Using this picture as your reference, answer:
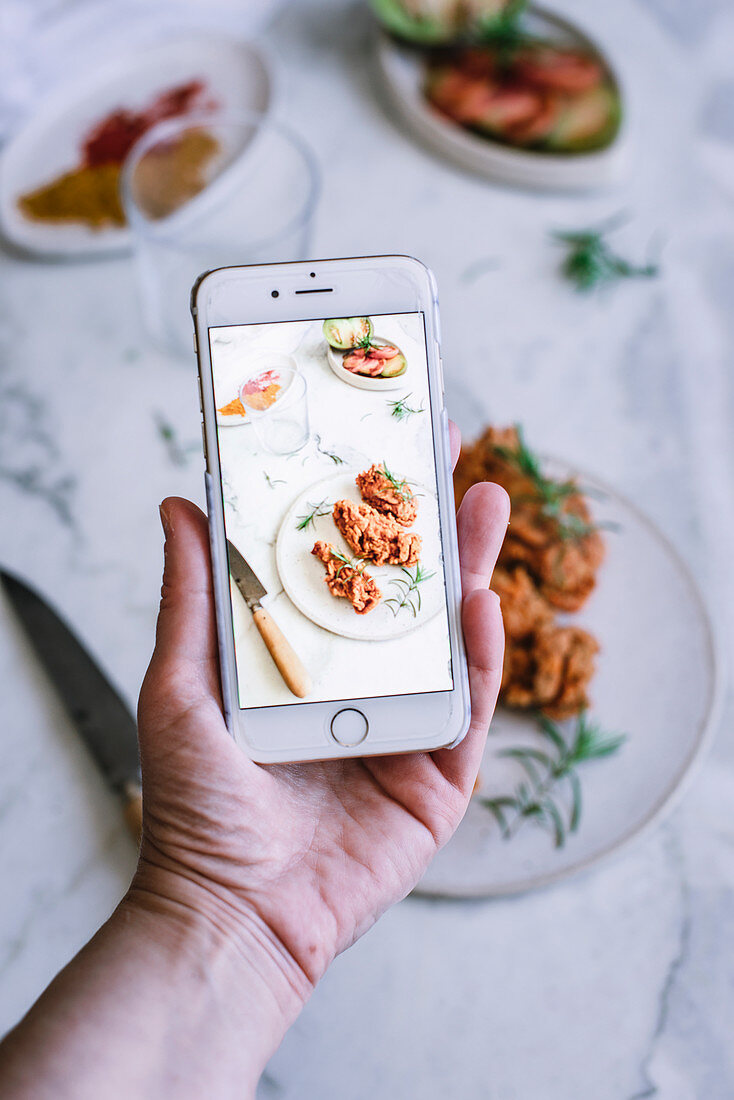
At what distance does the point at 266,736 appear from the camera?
2.05 feet

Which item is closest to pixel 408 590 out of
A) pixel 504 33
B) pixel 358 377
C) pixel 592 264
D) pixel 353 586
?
pixel 353 586

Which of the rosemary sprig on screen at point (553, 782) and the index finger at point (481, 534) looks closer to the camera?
the index finger at point (481, 534)

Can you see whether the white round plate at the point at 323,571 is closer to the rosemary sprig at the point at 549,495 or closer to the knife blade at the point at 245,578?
the knife blade at the point at 245,578

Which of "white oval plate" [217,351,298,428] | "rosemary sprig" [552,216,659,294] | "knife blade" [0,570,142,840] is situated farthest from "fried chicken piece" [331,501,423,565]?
"rosemary sprig" [552,216,659,294]

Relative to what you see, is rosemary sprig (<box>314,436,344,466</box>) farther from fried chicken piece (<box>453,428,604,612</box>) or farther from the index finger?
fried chicken piece (<box>453,428,604,612</box>)

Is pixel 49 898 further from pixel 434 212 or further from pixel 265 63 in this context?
pixel 265 63

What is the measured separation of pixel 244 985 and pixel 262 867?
0.08 metres

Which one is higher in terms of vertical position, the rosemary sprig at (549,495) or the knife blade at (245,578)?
the rosemary sprig at (549,495)

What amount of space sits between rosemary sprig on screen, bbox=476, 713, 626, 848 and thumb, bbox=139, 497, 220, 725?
0.32 m

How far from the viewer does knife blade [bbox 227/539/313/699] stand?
0.63 meters

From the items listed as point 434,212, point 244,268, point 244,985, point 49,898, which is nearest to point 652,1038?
point 244,985

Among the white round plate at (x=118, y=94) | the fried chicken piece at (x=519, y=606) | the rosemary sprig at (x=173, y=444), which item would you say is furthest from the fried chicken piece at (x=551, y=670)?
the white round plate at (x=118, y=94)

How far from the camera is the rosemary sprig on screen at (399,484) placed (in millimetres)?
659

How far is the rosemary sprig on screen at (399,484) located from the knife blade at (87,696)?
0.36m
